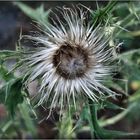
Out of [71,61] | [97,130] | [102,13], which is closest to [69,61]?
[71,61]

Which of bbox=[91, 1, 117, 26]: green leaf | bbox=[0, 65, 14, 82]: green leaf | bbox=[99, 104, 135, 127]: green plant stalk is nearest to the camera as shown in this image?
bbox=[91, 1, 117, 26]: green leaf

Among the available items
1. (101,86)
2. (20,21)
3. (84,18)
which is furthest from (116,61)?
(20,21)

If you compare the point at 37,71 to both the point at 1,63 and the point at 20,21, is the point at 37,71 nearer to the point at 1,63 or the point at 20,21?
the point at 1,63

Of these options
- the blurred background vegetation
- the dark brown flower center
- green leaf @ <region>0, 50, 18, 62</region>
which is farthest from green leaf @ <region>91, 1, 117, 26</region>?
green leaf @ <region>0, 50, 18, 62</region>

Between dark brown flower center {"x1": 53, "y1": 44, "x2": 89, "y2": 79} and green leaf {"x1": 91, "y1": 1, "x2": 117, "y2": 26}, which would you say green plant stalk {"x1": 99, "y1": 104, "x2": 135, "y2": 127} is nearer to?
dark brown flower center {"x1": 53, "y1": 44, "x2": 89, "y2": 79}

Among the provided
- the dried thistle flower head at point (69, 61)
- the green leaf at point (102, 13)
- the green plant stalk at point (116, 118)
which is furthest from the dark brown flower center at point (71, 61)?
the green plant stalk at point (116, 118)

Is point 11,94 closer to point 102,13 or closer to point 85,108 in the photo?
point 85,108
